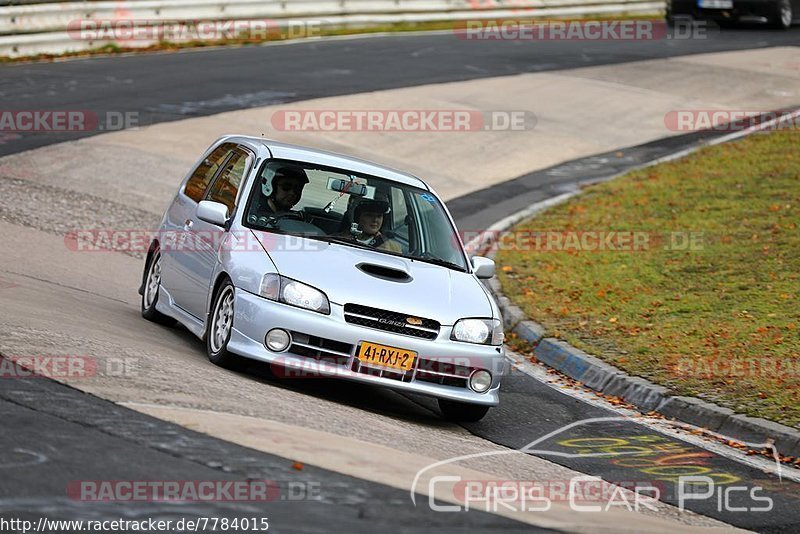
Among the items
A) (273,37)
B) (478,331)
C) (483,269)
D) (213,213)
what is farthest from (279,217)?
(273,37)

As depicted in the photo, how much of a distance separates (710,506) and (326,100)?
15.7 metres

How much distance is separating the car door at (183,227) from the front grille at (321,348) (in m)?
1.61

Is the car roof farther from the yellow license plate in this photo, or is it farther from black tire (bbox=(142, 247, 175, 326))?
the yellow license plate

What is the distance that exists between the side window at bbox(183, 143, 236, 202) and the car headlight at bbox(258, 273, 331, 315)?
6.63ft

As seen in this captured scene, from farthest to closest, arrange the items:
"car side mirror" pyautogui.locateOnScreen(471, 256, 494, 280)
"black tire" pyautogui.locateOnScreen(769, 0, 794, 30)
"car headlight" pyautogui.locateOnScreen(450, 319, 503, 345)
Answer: "black tire" pyautogui.locateOnScreen(769, 0, 794, 30), "car side mirror" pyautogui.locateOnScreen(471, 256, 494, 280), "car headlight" pyautogui.locateOnScreen(450, 319, 503, 345)

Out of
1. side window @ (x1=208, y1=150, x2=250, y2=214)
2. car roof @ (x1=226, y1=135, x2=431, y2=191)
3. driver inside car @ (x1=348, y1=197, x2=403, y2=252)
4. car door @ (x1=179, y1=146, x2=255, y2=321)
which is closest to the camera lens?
car door @ (x1=179, y1=146, x2=255, y2=321)

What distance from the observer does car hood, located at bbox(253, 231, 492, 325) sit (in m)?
8.43

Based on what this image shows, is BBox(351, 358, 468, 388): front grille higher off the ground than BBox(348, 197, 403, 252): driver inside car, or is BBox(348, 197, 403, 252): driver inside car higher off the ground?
BBox(348, 197, 403, 252): driver inside car

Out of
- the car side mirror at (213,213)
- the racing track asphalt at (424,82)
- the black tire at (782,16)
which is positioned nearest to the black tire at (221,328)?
the car side mirror at (213,213)

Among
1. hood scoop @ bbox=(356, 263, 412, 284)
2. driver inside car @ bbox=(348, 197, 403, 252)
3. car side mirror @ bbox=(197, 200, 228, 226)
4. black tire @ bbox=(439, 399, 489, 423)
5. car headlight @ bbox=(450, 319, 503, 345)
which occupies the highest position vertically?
car side mirror @ bbox=(197, 200, 228, 226)

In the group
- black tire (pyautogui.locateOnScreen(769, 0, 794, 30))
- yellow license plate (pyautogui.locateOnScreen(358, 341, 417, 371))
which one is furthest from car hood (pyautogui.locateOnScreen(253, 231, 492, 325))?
black tire (pyautogui.locateOnScreen(769, 0, 794, 30))

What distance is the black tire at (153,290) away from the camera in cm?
1051

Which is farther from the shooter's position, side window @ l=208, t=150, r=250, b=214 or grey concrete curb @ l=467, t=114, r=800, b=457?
side window @ l=208, t=150, r=250, b=214

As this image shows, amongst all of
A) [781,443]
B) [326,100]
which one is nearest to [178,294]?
[781,443]
